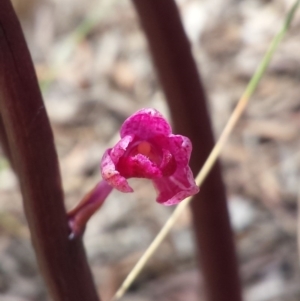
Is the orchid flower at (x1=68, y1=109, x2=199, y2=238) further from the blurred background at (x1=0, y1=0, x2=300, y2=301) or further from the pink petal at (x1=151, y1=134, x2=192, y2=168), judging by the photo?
the blurred background at (x1=0, y1=0, x2=300, y2=301)

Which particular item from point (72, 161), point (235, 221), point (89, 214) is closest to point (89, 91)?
point (72, 161)

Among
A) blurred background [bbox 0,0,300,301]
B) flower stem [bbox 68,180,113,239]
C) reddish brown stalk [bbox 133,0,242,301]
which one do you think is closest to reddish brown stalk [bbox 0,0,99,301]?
flower stem [bbox 68,180,113,239]

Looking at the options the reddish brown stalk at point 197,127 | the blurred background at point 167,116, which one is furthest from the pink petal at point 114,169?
the blurred background at point 167,116

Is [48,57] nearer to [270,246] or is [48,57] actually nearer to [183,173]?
[270,246]

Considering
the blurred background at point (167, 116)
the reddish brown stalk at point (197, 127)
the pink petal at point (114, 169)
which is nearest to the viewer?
the pink petal at point (114, 169)

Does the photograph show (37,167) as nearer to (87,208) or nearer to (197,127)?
(87,208)

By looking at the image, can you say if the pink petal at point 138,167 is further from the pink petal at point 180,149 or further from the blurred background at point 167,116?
the blurred background at point 167,116
